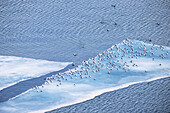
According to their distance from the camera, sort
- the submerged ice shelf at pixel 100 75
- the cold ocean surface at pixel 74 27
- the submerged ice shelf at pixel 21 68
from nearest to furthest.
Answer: the submerged ice shelf at pixel 100 75
the submerged ice shelf at pixel 21 68
the cold ocean surface at pixel 74 27

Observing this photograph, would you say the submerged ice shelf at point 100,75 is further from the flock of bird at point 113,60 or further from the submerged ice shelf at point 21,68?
the submerged ice shelf at point 21,68

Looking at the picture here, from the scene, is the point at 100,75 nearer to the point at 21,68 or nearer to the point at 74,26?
the point at 21,68

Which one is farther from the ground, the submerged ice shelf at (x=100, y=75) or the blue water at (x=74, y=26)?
the blue water at (x=74, y=26)

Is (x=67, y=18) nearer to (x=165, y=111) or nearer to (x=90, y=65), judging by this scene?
(x=90, y=65)

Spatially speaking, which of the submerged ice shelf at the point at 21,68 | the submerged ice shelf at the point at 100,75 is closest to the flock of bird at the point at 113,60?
the submerged ice shelf at the point at 100,75

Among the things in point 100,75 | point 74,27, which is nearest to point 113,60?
point 100,75

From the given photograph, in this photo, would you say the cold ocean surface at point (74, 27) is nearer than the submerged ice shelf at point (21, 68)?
No

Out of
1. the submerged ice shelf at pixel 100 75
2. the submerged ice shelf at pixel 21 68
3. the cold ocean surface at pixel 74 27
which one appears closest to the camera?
the submerged ice shelf at pixel 100 75
